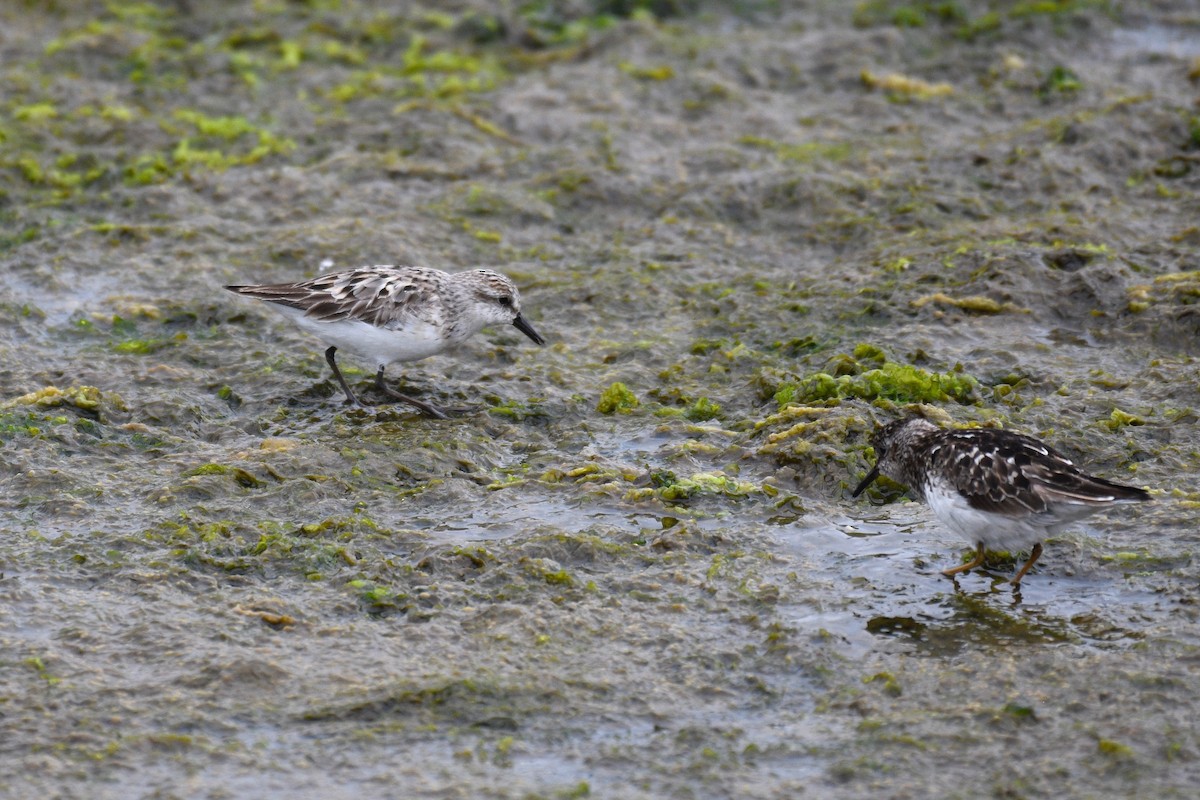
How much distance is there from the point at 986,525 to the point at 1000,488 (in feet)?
0.68

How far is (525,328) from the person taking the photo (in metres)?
9.72

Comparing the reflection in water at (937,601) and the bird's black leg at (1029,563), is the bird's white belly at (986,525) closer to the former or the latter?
the bird's black leg at (1029,563)

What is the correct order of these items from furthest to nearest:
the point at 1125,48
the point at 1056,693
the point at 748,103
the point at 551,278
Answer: the point at 1125,48, the point at 748,103, the point at 551,278, the point at 1056,693

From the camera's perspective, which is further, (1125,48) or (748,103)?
(1125,48)

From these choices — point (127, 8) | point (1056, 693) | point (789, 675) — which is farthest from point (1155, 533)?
point (127, 8)

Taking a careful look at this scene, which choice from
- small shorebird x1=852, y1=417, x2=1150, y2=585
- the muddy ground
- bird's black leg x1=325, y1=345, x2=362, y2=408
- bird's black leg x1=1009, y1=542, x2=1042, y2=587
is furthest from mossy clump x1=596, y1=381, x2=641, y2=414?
bird's black leg x1=1009, y1=542, x2=1042, y2=587

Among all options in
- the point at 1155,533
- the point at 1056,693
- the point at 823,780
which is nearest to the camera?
the point at 823,780

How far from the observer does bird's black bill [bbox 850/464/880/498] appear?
7992mm

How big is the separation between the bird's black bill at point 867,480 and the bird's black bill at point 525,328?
8.60 feet

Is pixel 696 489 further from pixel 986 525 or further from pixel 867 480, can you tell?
pixel 986 525

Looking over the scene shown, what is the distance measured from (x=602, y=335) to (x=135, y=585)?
4.13 meters

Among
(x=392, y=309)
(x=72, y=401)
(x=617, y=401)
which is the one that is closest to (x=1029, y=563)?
(x=617, y=401)

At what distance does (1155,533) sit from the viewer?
754 centimetres

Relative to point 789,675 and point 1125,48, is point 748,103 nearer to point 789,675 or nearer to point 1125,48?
point 1125,48
